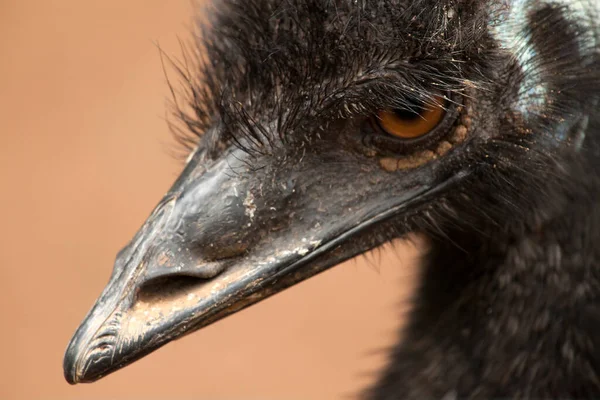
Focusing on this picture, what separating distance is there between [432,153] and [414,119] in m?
0.07

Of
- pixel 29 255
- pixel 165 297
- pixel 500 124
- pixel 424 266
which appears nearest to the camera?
pixel 165 297

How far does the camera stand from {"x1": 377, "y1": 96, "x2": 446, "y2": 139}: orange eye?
1.39 meters

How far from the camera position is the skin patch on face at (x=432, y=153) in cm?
143

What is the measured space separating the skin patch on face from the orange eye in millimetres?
32

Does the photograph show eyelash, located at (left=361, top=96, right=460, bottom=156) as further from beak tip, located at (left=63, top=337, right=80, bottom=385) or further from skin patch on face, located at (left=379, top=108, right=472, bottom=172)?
beak tip, located at (left=63, top=337, right=80, bottom=385)

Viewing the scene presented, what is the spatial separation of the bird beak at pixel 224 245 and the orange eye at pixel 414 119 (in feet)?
0.24

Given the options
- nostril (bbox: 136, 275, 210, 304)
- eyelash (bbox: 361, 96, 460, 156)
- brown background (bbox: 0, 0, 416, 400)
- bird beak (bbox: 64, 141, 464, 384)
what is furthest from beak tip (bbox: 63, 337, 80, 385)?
brown background (bbox: 0, 0, 416, 400)

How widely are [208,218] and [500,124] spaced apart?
0.48m

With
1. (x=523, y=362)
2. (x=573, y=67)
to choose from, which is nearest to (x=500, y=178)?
(x=573, y=67)

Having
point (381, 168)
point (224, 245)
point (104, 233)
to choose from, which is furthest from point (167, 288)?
point (104, 233)

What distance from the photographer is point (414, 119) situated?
1403 millimetres

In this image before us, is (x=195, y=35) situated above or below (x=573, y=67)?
above

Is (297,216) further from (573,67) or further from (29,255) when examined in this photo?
(29,255)

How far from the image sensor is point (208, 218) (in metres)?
1.37
